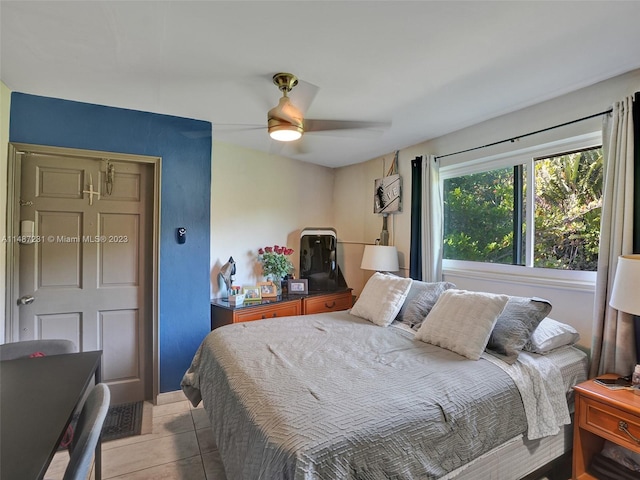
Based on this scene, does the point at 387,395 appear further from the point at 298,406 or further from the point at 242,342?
the point at 242,342

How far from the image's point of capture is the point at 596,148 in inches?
81.7

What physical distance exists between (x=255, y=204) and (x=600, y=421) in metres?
3.22

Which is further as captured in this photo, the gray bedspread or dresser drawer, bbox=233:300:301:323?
dresser drawer, bbox=233:300:301:323

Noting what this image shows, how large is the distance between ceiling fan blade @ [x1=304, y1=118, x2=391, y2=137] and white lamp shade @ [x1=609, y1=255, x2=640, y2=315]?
1792 mm

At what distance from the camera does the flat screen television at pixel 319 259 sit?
3.81 meters

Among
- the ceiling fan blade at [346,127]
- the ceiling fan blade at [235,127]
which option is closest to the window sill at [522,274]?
the ceiling fan blade at [346,127]

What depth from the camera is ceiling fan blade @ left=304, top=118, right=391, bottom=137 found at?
2.64 meters

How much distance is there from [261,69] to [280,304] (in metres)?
2.13

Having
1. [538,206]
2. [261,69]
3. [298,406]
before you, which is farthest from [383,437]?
[538,206]

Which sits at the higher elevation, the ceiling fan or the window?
the ceiling fan

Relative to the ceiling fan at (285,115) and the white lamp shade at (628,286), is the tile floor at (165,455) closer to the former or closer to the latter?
the white lamp shade at (628,286)

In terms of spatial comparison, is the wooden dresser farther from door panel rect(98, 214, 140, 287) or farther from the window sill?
the window sill

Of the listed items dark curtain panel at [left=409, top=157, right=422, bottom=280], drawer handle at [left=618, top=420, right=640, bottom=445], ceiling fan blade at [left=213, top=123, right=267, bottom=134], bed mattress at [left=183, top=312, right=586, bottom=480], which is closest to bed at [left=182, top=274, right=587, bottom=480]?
bed mattress at [left=183, top=312, right=586, bottom=480]

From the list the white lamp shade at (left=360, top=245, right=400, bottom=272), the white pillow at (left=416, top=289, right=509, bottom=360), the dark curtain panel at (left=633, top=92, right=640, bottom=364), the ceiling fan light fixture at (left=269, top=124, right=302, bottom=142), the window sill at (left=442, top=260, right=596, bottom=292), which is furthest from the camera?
the white lamp shade at (left=360, top=245, right=400, bottom=272)
